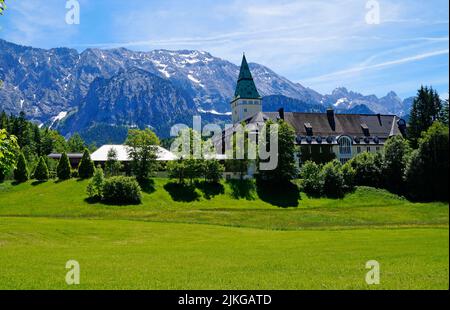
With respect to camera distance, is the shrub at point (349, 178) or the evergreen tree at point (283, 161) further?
the evergreen tree at point (283, 161)

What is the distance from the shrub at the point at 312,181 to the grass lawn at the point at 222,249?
17.7m

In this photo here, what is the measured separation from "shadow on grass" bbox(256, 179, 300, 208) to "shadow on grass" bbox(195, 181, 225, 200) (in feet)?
25.0

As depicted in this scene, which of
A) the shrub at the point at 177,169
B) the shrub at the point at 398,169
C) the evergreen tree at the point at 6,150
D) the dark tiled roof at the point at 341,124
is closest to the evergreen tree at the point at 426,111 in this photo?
the shrub at the point at 398,169

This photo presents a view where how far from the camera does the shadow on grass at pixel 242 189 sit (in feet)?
264

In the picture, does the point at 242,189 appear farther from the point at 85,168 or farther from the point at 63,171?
the point at 63,171

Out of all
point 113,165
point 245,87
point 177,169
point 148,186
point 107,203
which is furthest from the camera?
point 245,87

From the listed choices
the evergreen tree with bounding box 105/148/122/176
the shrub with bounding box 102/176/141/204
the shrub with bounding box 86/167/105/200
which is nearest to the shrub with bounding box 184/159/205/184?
the shrub with bounding box 102/176/141/204

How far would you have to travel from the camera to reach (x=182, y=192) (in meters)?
79.8

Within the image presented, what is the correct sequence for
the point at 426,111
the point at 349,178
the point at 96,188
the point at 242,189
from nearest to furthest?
the point at 426,111, the point at 96,188, the point at 349,178, the point at 242,189

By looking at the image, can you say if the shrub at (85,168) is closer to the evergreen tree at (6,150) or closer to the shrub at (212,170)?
the shrub at (212,170)

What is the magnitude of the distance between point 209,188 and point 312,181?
2015cm

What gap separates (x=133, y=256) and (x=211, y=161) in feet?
188

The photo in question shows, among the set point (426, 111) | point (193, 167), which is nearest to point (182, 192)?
point (193, 167)

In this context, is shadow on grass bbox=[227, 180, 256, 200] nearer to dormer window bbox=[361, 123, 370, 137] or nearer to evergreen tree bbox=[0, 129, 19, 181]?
dormer window bbox=[361, 123, 370, 137]
